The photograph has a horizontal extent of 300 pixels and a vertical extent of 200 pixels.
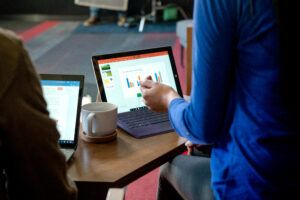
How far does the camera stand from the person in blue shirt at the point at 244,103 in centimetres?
77

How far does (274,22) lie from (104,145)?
57cm

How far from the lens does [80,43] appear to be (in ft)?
18.4

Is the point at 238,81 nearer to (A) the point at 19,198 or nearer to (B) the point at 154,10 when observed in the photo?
(A) the point at 19,198

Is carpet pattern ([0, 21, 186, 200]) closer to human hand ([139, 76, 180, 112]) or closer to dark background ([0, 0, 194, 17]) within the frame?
dark background ([0, 0, 194, 17])

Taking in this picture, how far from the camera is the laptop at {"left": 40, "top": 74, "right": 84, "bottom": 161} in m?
1.06

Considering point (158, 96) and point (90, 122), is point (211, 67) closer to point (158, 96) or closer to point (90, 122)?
point (158, 96)

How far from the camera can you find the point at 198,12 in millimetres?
811

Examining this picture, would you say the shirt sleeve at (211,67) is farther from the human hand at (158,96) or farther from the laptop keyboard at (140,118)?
the laptop keyboard at (140,118)

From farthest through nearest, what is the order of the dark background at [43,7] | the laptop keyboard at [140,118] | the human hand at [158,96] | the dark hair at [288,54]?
the dark background at [43,7] → the laptop keyboard at [140,118] → the human hand at [158,96] → the dark hair at [288,54]

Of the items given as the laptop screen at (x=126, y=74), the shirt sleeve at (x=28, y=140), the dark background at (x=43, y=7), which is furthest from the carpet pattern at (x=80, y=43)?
the shirt sleeve at (x=28, y=140)

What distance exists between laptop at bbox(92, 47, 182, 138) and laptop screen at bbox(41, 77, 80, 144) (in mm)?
195

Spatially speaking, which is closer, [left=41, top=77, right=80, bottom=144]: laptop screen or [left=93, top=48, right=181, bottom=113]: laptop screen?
[left=41, top=77, right=80, bottom=144]: laptop screen

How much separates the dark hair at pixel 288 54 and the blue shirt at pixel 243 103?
2 cm

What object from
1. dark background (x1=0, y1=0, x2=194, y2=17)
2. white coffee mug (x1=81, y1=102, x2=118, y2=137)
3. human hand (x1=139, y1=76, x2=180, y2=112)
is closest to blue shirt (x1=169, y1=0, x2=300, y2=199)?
human hand (x1=139, y1=76, x2=180, y2=112)
